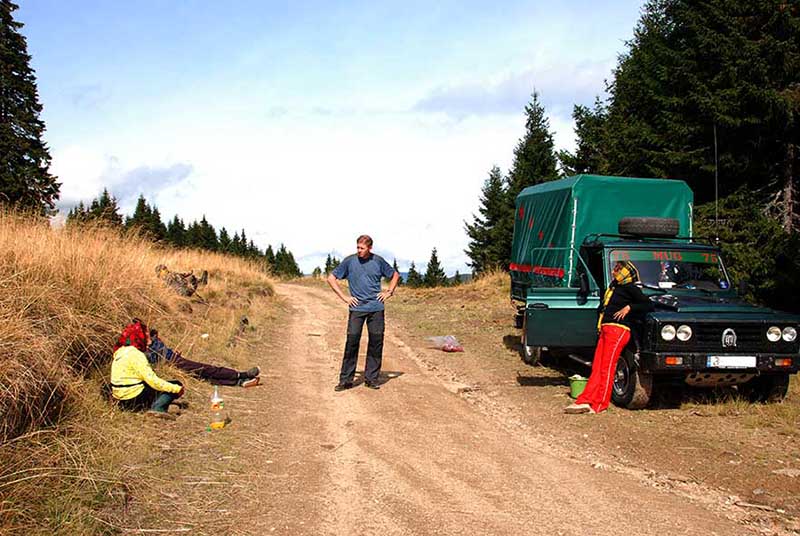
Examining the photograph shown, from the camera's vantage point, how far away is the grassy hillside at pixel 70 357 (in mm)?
3961

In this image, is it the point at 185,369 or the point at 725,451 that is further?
the point at 185,369

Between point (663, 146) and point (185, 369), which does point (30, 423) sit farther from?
point (663, 146)

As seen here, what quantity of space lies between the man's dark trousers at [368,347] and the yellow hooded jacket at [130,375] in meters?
2.78

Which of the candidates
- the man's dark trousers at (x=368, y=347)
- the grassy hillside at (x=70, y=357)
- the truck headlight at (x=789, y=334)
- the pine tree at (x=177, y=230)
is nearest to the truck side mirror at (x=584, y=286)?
the truck headlight at (x=789, y=334)

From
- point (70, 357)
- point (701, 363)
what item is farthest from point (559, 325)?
point (70, 357)

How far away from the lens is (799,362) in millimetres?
7340

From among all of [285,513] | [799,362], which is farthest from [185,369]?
[799,362]

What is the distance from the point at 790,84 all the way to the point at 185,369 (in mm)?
15085

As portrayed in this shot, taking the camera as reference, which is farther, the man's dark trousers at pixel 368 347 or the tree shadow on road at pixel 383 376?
the tree shadow on road at pixel 383 376

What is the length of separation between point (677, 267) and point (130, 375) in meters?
7.28

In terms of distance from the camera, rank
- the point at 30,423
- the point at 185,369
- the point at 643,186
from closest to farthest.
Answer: the point at 30,423 < the point at 185,369 < the point at 643,186

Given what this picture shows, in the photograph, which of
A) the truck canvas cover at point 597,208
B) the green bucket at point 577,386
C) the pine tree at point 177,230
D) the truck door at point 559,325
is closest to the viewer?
the green bucket at point 577,386

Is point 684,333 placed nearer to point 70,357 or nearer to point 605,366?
point 605,366

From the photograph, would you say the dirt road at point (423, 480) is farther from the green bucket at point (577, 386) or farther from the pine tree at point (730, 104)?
the pine tree at point (730, 104)
